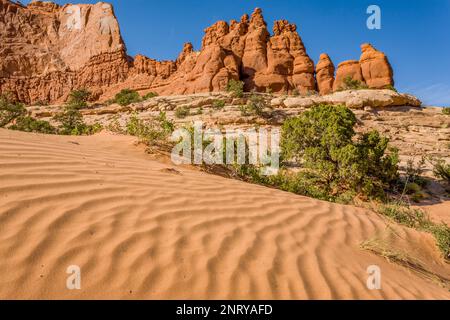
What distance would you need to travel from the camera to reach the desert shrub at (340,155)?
9.30 metres

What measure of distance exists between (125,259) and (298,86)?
124 feet

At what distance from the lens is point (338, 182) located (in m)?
9.80

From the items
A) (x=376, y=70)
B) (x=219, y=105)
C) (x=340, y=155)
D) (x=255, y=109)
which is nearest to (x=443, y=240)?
(x=340, y=155)

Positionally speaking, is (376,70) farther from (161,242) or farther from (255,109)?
(161,242)

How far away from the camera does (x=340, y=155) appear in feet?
31.0

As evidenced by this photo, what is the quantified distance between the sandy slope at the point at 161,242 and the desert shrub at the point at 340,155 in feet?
18.9

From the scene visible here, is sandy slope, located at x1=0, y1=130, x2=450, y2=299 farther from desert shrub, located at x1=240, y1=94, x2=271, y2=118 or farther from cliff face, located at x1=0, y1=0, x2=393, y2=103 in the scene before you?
cliff face, located at x1=0, y1=0, x2=393, y2=103

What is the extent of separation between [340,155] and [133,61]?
51811 mm

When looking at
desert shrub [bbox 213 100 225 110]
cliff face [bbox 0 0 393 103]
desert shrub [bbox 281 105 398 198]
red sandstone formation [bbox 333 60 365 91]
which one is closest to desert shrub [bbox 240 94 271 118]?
desert shrub [bbox 213 100 225 110]

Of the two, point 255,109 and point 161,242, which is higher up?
point 255,109

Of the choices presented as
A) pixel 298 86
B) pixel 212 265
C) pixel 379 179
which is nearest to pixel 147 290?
pixel 212 265

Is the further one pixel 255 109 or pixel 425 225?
pixel 255 109

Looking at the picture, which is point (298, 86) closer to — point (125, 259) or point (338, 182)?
point (338, 182)

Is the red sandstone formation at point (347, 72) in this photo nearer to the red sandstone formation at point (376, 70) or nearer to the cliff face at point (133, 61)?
the cliff face at point (133, 61)
